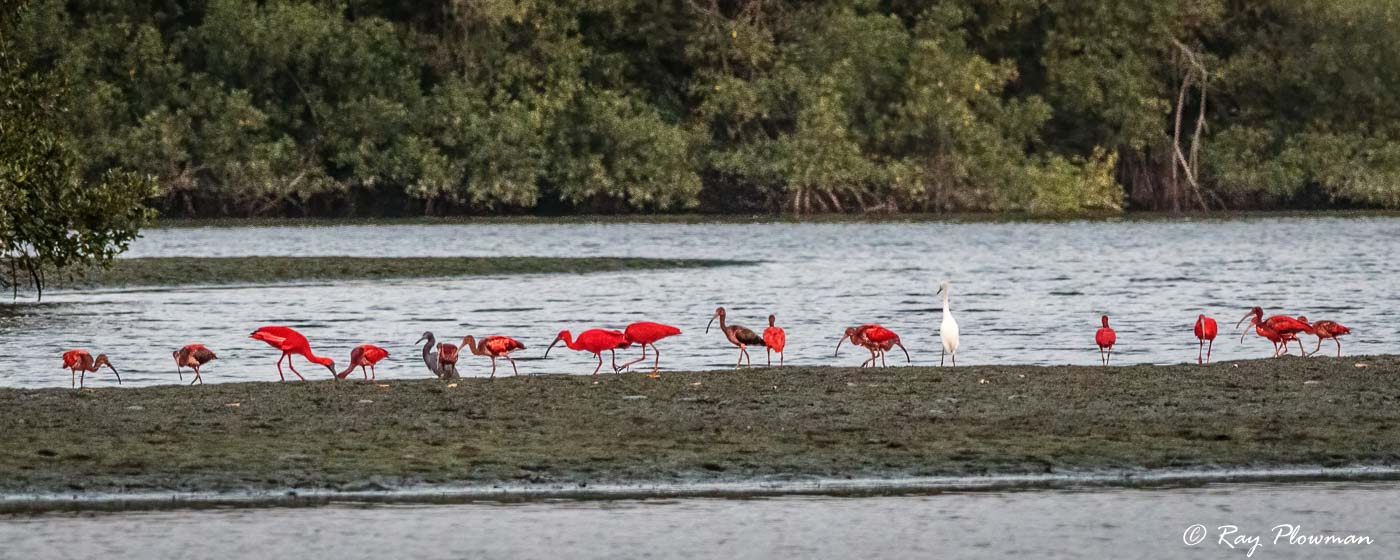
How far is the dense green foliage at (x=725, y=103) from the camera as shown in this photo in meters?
68.4

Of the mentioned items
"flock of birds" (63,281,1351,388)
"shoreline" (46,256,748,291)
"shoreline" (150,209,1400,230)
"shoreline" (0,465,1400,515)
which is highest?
"flock of birds" (63,281,1351,388)

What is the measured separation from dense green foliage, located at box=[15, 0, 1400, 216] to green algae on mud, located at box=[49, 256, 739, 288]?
81.0 ft

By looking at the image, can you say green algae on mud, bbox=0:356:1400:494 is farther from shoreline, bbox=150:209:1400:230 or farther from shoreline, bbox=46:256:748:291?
shoreline, bbox=150:209:1400:230

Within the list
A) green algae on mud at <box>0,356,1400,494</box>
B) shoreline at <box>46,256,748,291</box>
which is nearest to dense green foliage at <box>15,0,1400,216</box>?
shoreline at <box>46,256,748,291</box>

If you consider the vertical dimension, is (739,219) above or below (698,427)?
below

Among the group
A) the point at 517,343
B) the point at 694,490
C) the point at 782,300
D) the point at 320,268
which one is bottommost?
the point at 320,268

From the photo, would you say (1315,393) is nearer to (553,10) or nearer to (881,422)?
(881,422)

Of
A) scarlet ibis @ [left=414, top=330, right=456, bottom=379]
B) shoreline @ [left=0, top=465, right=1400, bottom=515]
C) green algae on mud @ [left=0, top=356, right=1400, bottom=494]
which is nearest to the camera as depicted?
shoreline @ [left=0, top=465, right=1400, bottom=515]

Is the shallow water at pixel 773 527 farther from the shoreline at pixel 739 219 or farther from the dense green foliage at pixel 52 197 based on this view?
the shoreline at pixel 739 219

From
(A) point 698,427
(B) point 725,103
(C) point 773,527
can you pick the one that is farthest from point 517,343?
(B) point 725,103

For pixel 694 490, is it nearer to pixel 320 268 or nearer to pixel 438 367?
pixel 438 367

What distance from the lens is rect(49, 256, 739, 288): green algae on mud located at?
37688mm

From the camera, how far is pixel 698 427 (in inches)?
593

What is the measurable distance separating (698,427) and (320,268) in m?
25.9
